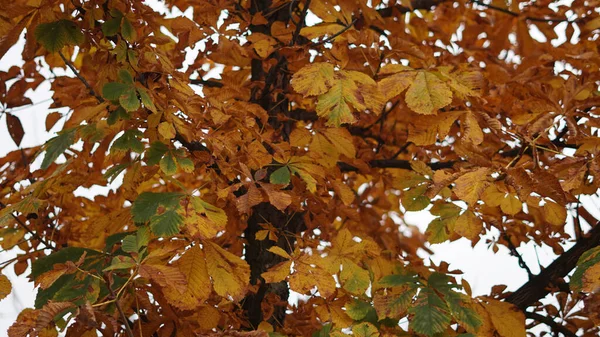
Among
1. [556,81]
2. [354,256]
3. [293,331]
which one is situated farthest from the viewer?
[556,81]

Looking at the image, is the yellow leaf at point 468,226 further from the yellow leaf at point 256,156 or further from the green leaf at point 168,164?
the green leaf at point 168,164

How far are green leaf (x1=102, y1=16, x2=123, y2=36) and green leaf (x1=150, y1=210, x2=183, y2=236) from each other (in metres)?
0.44

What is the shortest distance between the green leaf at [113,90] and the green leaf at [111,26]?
0.17 metres

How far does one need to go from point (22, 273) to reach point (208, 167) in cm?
107

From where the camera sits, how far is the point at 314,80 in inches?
57.5

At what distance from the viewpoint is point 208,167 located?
5.14ft

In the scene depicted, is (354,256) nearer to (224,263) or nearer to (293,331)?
(293,331)

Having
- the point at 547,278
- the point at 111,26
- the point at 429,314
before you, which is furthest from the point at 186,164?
the point at 547,278

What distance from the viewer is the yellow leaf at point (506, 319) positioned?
171 cm

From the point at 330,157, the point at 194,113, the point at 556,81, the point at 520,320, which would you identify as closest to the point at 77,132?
the point at 194,113

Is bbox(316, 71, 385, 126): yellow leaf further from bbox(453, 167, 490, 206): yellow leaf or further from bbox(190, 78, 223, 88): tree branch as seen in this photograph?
bbox(190, 78, 223, 88): tree branch

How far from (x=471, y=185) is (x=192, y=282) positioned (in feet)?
2.03

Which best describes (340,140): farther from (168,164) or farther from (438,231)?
(168,164)

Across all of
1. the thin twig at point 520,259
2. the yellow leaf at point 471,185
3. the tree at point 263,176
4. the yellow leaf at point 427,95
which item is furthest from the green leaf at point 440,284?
the thin twig at point 520,259
